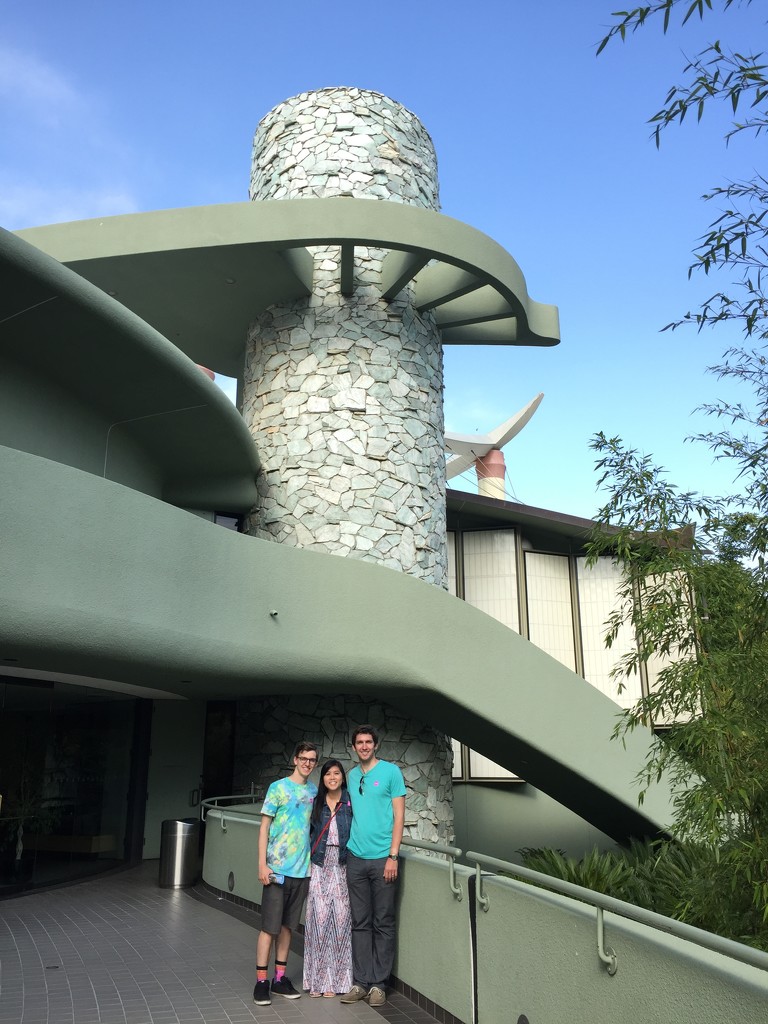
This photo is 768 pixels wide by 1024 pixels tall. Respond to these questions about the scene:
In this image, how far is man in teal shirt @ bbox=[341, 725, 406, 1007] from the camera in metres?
5.98

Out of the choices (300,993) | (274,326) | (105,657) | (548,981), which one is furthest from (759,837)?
(274,326)

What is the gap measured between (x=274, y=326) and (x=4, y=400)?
4.70 metres

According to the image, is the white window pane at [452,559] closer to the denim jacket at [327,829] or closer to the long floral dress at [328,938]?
the denim jacket at [327,829]

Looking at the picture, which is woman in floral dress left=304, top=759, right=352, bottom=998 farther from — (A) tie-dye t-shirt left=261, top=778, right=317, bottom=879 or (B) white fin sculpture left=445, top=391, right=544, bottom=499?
(B) white fin sculpture left=445, top=391, right=544, bottom=499

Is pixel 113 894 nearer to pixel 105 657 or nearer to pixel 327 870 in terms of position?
pixel 105 657

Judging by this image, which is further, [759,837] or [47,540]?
[47,540]

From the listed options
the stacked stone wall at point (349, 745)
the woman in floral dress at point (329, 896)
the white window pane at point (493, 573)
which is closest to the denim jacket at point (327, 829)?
the woman in floral dress at point (329, 896)

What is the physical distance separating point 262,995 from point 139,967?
155 cm

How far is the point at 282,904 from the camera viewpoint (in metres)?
6.01

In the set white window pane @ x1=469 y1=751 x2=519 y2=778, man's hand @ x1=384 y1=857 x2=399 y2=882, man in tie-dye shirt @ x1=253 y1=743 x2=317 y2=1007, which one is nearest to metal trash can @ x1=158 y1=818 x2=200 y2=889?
man in tie-dye shirt @ x1=253 y1=743 x2=317 y2=1007

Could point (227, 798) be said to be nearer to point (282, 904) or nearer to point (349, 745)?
point (349, 745)

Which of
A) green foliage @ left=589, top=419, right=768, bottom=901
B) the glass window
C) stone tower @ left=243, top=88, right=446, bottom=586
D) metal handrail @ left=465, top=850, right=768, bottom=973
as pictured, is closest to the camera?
metal handrail @ left=465, top=850, right=768, bottom=973

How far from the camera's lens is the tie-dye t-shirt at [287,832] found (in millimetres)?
6051

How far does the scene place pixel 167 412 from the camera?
11359 mm
